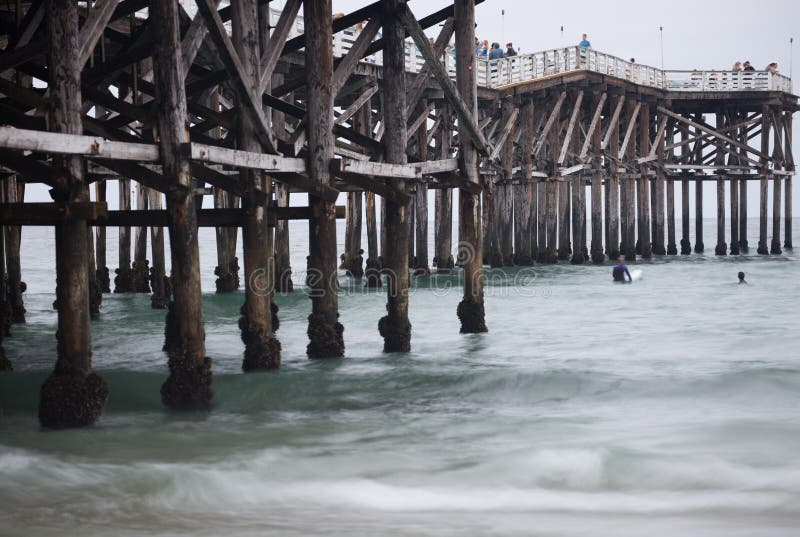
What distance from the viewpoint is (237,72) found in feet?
26.6

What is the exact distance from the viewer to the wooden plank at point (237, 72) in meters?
7.76

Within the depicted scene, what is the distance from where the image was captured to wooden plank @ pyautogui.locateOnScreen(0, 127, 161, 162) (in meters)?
6.32

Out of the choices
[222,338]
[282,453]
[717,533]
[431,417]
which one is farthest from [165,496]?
[222,338]

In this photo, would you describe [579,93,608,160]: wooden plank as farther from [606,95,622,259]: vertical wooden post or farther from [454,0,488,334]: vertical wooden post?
[454,0,488,334]: vertical wooden post

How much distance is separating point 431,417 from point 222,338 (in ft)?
16.9

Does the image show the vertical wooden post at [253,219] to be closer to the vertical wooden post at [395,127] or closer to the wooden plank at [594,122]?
the vertical wooden post at [395,127]

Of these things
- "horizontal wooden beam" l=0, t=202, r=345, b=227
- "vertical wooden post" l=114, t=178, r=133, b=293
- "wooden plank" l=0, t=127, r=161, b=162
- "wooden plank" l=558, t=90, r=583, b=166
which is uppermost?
"wooden plank" l=558, t=90, r=583, b=166

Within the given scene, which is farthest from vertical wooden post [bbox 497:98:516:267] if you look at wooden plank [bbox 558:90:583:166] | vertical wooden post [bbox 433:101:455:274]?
vertical wooden post [bbox 433:101:455:274]

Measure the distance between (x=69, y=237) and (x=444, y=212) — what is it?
14.9 m

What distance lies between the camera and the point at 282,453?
7.20 m

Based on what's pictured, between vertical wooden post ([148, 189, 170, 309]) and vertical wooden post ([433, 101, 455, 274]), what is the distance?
661 centimetres

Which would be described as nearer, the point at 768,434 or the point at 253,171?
the point at 768,434

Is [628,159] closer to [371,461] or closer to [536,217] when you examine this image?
[536,217]

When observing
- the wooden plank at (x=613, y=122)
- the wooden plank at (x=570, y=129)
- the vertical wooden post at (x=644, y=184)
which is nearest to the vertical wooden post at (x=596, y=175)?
the wooden plank at (x=613, y=122)
